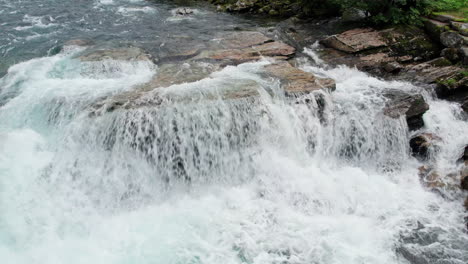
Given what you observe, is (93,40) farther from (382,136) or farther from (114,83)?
(382,136)

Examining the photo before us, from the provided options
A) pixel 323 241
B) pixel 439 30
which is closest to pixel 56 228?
pixel 323 241

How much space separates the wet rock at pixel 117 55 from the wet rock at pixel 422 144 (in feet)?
26.3

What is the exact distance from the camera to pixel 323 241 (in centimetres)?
708

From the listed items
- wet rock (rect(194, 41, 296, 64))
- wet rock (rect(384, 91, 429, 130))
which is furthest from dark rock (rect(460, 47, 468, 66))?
wet rock (rect(194, 41, 296, 64))

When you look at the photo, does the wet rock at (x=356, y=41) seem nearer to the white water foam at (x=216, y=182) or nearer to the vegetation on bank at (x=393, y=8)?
the vegetation on bank at (x=393, y=8)

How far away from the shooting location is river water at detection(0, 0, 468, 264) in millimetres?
6953

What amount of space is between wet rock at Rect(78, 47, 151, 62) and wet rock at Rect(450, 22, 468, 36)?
9909mm

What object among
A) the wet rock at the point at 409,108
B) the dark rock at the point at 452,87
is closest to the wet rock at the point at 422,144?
the wet rock at the point at 409,108

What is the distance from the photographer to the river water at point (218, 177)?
22.8 ft

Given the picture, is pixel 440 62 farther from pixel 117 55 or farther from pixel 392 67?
pixel 117 55

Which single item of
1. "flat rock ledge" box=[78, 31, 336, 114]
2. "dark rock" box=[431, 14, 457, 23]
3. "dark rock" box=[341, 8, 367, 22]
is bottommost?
"flat rock ledge" box=[78, 31, 336, 114]

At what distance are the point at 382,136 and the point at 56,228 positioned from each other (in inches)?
304

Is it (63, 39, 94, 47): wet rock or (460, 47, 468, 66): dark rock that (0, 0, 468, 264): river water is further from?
(63, 39, 94, 47): wet rock

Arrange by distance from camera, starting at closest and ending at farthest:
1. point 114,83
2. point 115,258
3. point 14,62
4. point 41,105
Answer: point 115,258
point 41,105
point 114,83
point 14,62
